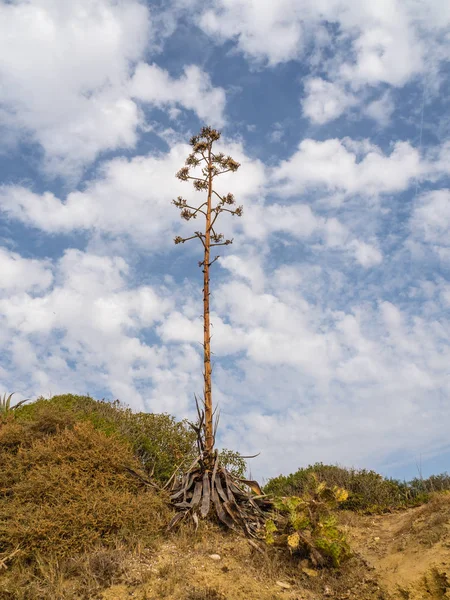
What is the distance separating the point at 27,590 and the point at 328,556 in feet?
13.9

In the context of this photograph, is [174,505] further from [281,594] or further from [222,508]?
[281,594]

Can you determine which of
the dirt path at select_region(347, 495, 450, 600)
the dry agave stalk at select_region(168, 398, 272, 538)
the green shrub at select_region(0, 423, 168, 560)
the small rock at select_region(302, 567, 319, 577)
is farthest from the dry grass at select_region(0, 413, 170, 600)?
the dirt path at select_region(347, 495, 450, 600)

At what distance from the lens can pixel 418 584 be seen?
6.54m

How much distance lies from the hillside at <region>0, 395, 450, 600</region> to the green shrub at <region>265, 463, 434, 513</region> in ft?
6.90

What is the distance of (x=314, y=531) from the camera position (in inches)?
283

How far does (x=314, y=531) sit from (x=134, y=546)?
2.68 metres

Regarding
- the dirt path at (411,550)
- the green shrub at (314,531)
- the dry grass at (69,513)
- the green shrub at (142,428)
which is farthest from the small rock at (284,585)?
the green shrub at (142,428)

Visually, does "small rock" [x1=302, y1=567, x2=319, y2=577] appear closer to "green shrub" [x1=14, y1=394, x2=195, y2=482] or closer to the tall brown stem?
the tall brown stem

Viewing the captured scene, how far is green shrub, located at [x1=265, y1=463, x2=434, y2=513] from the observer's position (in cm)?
1165

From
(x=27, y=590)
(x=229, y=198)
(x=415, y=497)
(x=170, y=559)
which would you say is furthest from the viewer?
(x=415, y=497)

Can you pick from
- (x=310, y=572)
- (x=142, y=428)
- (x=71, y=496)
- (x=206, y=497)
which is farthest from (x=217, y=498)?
(x=142, y=428)

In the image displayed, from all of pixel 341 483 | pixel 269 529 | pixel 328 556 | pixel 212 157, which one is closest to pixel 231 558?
pixel 269 529

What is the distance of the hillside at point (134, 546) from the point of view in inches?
249

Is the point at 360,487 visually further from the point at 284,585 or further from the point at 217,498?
the point at 284,585
